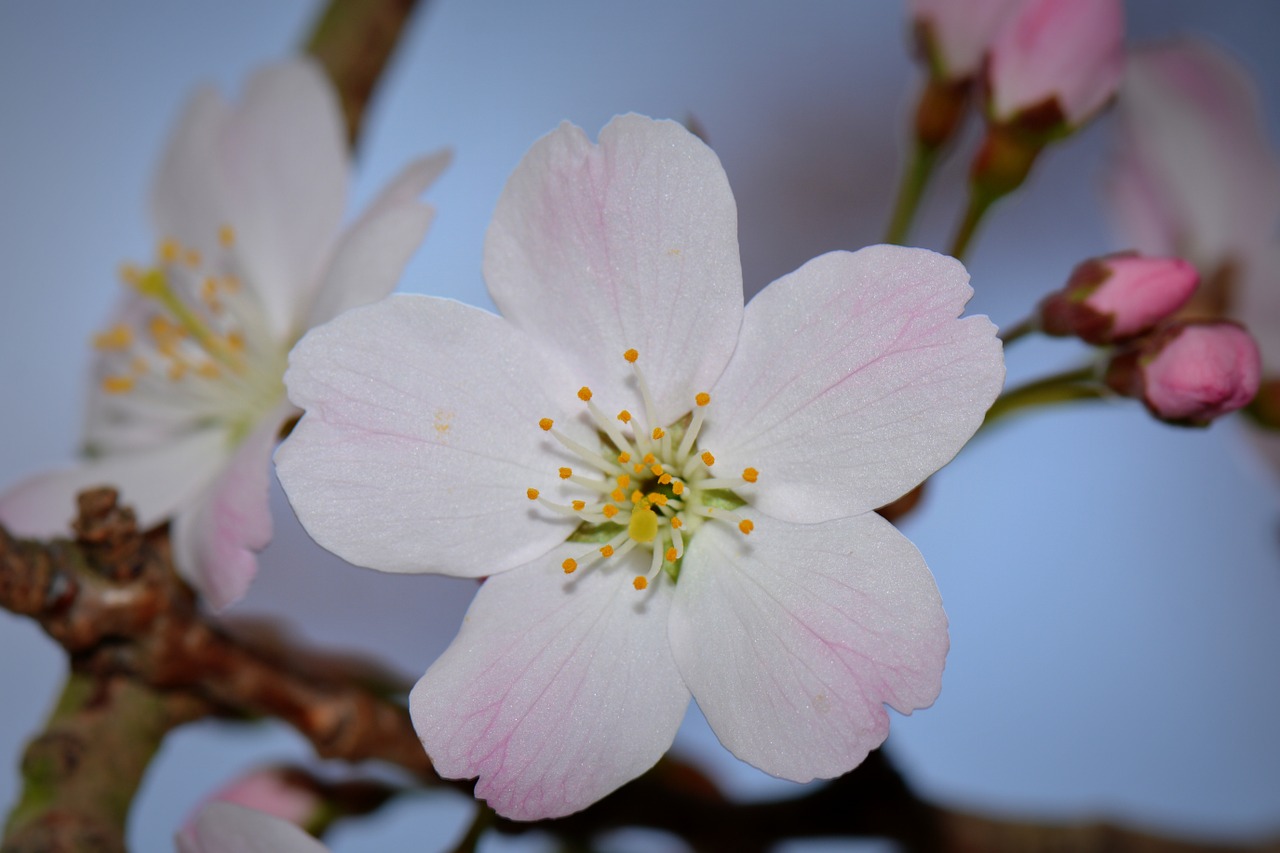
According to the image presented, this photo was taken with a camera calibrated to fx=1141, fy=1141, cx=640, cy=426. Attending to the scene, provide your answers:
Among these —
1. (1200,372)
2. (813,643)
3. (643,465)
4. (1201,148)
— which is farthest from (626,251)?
(1201,148)

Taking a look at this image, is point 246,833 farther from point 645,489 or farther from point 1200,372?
point 1200,372

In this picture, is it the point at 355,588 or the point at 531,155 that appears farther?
the point at 355,588

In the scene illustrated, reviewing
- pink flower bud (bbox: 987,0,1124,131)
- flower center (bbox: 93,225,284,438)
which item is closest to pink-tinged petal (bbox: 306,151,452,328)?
flower center (bbox: 93,225,284,438)

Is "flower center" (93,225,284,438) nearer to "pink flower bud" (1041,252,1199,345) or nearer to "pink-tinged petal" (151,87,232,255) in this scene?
"pink-tinged petal" (151,87,232,255)

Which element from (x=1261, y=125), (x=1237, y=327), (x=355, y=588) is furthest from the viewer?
(x=355, y=588)

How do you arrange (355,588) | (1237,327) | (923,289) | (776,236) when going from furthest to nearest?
(776,236) → (355,588) → (1237,327) → (923,289)

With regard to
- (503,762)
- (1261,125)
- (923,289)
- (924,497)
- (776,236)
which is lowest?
(503,762)

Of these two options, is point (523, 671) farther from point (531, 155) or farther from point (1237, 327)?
point (1237, 327)

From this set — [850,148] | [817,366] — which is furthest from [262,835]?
[850,148]
